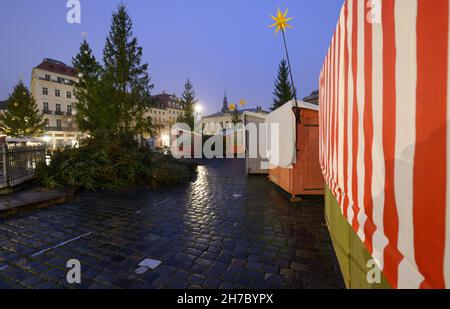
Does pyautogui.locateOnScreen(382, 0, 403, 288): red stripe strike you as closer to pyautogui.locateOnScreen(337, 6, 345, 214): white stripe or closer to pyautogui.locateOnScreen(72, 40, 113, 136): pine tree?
pyautogui.locateOnScreen(337, 6, 345, 214): white stripe

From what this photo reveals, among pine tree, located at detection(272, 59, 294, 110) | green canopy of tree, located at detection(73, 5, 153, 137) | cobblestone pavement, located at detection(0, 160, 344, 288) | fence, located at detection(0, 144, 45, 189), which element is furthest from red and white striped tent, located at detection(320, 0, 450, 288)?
pine tree, located at detection(272, 59, 294, 110)

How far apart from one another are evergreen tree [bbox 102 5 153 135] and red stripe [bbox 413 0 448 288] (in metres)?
20.7

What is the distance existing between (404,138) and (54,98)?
196 ft

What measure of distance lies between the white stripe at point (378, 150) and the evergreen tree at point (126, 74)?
20387 mm

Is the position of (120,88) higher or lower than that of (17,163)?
higher

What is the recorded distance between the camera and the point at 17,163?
6871 millimetres

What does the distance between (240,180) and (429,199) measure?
8.89 m

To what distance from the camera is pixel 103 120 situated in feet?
60.7

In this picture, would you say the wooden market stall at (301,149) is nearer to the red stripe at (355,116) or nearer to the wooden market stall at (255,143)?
the wooden market stall at (255,143)

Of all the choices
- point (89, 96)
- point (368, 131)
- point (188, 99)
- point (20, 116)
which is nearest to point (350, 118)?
point (368, 131)

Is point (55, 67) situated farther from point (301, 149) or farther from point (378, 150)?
point (378, 150)

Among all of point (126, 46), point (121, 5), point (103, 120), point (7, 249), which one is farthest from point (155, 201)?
point (121, 5)

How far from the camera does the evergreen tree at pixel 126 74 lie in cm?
1953

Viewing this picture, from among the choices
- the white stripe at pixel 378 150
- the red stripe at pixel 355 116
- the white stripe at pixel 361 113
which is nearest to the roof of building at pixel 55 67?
the red stripe at pixel 355 116
